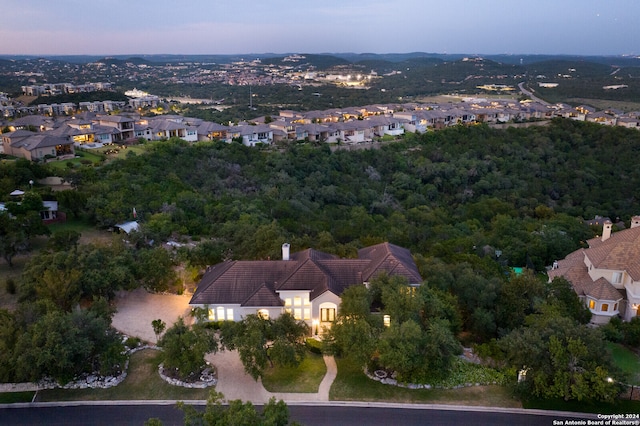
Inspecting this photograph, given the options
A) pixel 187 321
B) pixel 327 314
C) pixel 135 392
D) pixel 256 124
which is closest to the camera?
pixel 135 392

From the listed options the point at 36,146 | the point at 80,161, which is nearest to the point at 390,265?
the point at 80,161

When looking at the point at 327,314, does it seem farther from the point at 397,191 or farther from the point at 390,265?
the point at 397,191

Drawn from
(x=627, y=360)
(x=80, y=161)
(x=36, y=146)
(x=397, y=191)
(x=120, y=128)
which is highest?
(x=120, y=128)

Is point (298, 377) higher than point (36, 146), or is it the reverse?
point (36, 146)

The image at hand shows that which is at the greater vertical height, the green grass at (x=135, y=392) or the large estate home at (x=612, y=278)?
the large estate home at (x=612, y=278)

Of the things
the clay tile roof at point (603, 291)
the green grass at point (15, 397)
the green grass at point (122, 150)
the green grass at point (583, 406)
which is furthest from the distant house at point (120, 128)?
the green grass at point (583, 406)

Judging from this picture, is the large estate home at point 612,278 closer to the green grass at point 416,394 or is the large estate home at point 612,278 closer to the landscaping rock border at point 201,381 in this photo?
the green grass at point 416,394
